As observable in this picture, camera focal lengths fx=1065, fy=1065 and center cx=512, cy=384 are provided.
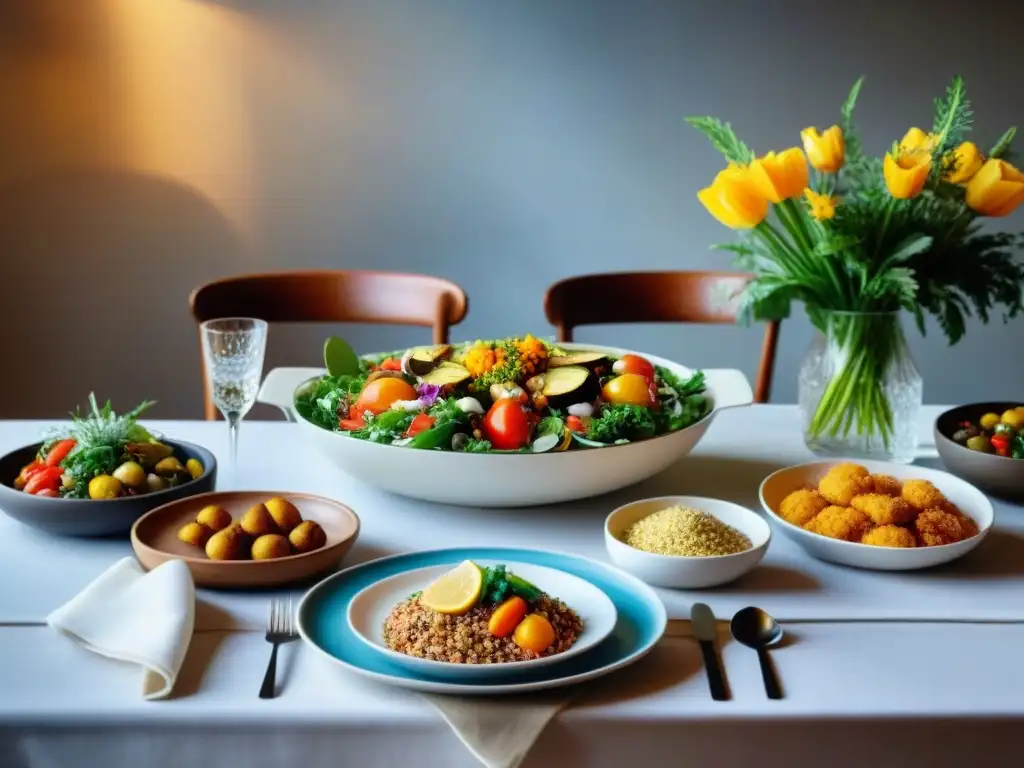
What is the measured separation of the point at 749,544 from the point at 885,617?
16 centimetres

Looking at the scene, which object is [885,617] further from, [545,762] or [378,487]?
[378,487]

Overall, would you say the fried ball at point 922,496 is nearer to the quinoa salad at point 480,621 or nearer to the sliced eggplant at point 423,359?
the quinoa salad at point 480,621

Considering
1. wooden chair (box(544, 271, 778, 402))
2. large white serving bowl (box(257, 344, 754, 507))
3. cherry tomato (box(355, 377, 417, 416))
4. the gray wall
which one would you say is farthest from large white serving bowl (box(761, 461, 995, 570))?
the gray wall

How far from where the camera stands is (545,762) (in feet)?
2.88

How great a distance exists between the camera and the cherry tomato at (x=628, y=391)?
1.38m

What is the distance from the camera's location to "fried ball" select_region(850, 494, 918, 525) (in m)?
1.17

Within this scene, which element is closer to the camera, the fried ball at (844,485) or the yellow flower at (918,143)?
the fried ball at (844,485)

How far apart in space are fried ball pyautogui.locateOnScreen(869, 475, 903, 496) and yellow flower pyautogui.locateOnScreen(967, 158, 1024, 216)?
1.34 ft

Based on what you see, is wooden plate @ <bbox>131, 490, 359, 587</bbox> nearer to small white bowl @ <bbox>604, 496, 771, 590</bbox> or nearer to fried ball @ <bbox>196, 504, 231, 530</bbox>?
fried ball @ <bbox>196, 504, 231, 530</bbox>

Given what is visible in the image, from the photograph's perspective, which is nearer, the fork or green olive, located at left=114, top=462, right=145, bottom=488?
the fork

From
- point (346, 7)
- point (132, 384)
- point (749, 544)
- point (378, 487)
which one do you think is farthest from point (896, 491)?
point (132, 384)

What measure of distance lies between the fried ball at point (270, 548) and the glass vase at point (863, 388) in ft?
2.72

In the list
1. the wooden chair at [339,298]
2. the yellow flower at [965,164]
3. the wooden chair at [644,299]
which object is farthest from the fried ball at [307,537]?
the wooden chair at [644,299]

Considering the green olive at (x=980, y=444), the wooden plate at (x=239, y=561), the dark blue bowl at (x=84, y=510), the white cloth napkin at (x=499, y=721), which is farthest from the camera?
the green olive at (x=980, y=444)
